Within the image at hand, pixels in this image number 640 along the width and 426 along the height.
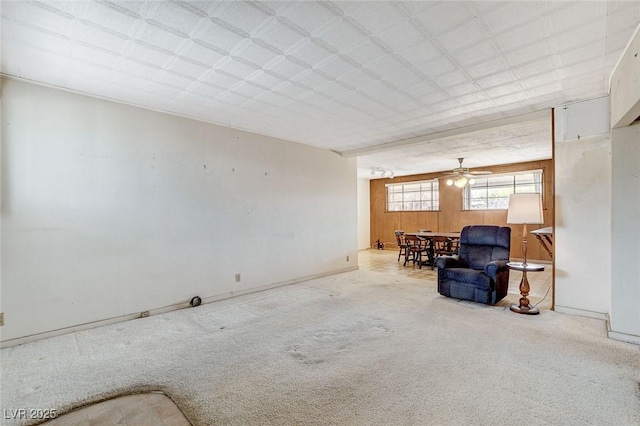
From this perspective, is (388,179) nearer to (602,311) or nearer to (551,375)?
(602,311)

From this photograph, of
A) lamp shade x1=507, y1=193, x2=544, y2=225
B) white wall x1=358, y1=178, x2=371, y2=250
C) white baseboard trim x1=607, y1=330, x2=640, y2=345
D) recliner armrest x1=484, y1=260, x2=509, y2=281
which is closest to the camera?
white baseboard trim x1=607, y1=330, x2=640, y2=345

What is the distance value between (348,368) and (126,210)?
3138mm

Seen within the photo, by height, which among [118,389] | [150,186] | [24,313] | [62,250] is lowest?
[118,389]

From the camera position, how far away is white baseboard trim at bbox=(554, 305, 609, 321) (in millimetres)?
3445

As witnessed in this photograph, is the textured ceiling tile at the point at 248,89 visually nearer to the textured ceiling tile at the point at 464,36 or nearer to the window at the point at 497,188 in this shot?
the textured ceiling tile at the point at 464,36

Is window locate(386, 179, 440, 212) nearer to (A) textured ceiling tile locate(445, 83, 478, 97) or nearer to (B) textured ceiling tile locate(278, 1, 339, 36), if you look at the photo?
(A) textured ceiling tile locate(445, 83, 478, 97)

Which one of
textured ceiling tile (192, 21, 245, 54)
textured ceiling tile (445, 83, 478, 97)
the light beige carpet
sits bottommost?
the light beige carpet

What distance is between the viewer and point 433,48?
2.45 m

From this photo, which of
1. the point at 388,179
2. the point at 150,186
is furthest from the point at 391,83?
the point at 388,179

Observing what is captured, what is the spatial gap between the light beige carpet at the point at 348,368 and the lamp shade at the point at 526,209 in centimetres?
117

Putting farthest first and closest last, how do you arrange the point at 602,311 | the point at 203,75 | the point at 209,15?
the point at 602,311, the point at 203,75, the point at 209,15

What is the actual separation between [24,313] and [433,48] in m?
4.61

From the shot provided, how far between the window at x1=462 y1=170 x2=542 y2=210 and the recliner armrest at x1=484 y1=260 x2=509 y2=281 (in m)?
4.54

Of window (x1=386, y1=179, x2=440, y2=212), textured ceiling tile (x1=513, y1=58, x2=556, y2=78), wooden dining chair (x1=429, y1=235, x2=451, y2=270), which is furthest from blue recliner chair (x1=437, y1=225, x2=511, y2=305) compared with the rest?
window (x1=386, y1=179, x2=440, y2=212)
